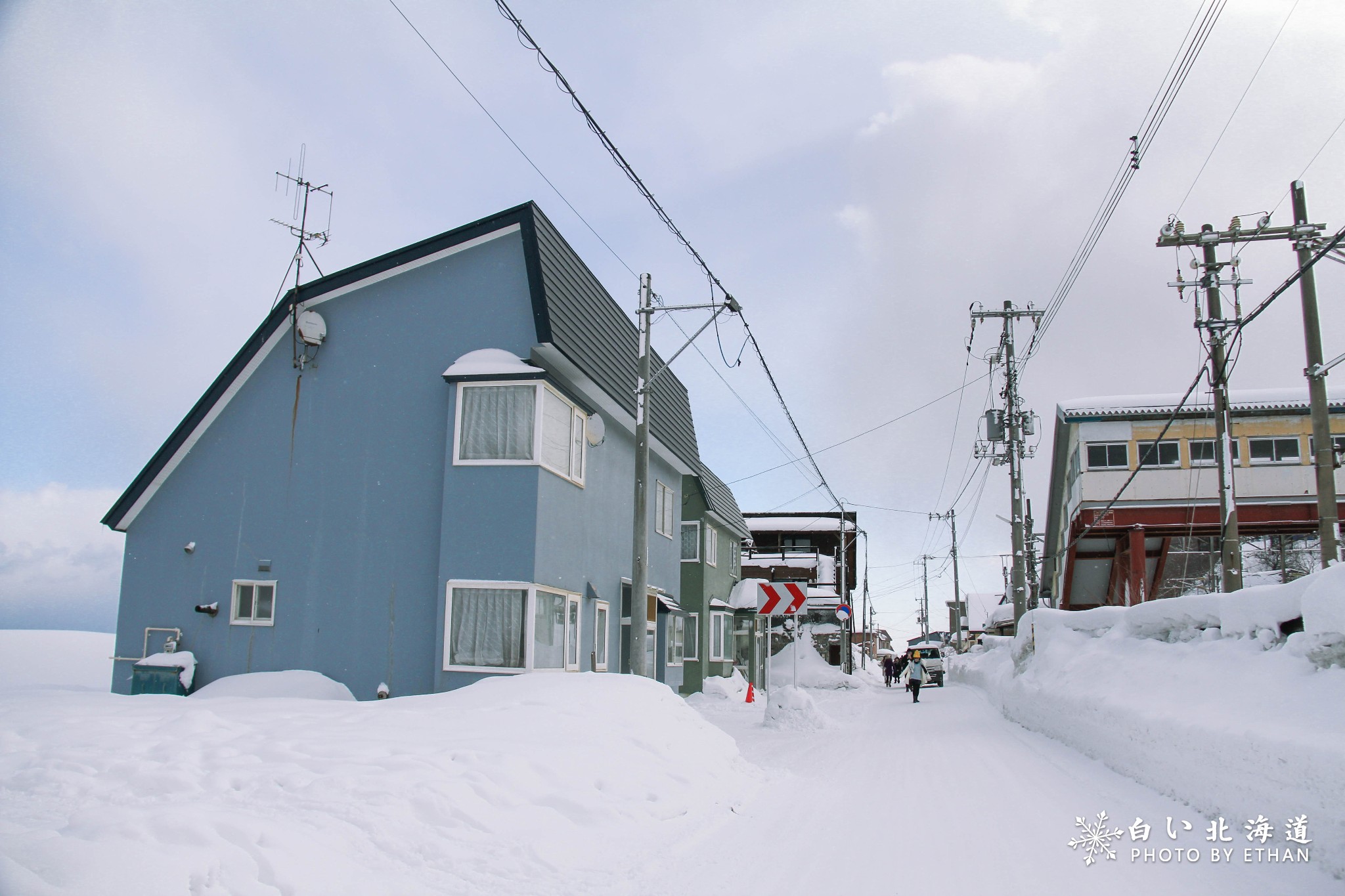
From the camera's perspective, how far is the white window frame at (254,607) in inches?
603

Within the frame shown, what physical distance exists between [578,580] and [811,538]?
44915mm

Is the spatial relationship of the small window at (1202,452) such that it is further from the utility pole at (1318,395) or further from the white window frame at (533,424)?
the white window frame at (533,424)

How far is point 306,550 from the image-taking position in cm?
1534

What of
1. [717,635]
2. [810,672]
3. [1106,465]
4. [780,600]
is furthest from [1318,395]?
[810,672]

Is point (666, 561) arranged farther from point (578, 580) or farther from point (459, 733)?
point (459, 733)

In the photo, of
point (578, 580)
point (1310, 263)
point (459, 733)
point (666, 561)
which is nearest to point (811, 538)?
point (666, 561)

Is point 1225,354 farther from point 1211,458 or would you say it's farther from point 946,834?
point 1211,458

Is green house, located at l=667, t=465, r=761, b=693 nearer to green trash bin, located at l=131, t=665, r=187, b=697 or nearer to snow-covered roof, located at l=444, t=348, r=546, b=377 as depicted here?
snow-covered roof, located at l=444, t=348, r=546, b=377

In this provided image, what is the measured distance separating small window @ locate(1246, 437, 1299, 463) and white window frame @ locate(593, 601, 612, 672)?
80.9 feet

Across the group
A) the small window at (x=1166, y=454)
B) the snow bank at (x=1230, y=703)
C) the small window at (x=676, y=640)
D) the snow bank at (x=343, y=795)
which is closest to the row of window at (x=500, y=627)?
the snow bank at (x=343, y=795)

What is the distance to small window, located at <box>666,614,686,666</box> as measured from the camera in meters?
24.3

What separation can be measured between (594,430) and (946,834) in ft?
35.4

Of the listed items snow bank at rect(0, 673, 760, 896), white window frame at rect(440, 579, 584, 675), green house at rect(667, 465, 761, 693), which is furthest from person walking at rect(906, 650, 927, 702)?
snow bank at rect(0, 673, 760, 896)

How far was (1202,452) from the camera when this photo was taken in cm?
3222
